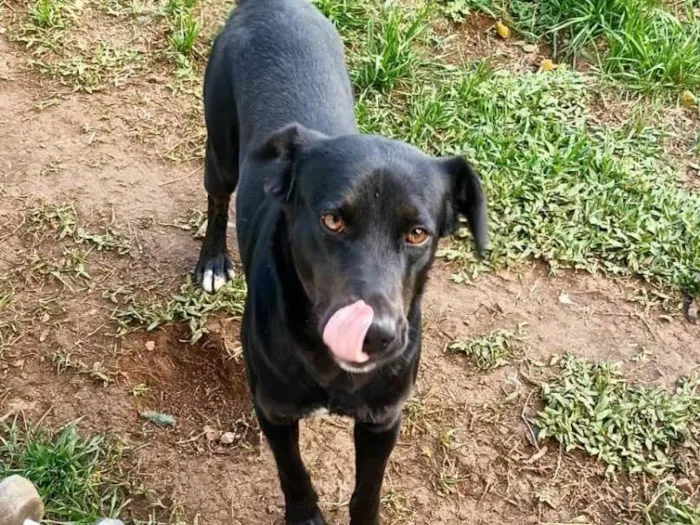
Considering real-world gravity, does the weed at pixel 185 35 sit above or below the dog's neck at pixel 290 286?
below

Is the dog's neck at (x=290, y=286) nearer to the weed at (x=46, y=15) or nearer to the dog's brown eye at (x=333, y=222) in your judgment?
the dog's brown eye at (x=333, y=222)

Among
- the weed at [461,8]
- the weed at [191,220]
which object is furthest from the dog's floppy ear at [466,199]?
the weed at [461,8]

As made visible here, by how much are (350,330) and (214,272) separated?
1941mm

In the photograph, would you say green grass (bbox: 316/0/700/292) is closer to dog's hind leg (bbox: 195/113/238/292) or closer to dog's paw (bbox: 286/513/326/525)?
dog's hind leg (bbox: 195/113/238/292)

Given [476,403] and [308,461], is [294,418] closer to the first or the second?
[308,461]

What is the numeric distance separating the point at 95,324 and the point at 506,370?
179 cm

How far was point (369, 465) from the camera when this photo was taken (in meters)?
3.27

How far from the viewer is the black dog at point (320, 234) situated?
104 inches

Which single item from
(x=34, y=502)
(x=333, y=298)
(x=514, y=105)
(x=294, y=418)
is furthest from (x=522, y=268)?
(x=34, y=502)

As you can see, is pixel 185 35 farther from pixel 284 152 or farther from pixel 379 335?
pixel 379 335

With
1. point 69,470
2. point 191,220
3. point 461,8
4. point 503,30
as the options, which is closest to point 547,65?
point 503,30

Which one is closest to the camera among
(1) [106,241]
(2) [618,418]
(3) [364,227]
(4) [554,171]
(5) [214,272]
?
(3) [364,227]

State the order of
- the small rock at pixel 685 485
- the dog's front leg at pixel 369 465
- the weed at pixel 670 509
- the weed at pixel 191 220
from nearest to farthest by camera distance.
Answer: the dog's front leg at pixel 369 465 → the weed at pixel 670 509 → the small rock at pixel 685 485 → the weed at pixel 191 220

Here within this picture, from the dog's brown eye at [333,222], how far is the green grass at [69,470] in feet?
5.07
